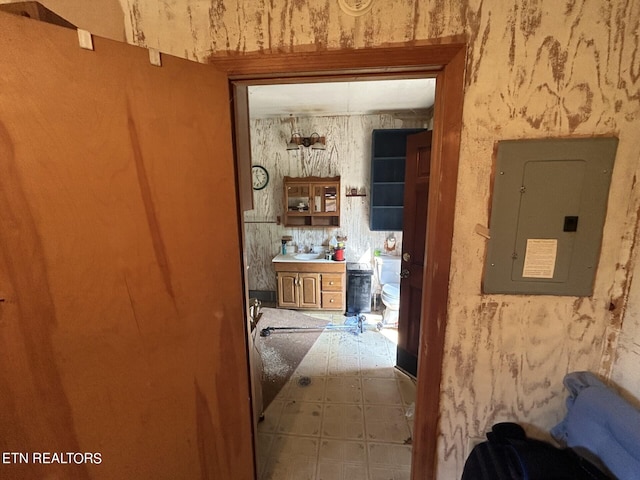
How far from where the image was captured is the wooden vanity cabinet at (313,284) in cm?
343

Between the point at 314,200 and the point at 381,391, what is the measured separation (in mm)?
2383

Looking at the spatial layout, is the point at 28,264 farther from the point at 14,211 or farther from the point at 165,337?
the point at 165,337

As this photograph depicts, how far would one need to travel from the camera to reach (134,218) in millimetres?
891

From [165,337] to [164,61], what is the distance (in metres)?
0.99

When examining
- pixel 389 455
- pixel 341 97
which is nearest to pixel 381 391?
pixel 389 455

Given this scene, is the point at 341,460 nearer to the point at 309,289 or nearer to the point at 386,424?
the point at 386,424

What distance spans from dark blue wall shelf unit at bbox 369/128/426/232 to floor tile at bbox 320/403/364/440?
2212 millimetres

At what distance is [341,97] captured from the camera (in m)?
2.87

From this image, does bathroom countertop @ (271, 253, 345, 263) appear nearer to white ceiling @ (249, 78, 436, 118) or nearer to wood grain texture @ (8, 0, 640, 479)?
white ceiling @ (249, 78, 436, 118)

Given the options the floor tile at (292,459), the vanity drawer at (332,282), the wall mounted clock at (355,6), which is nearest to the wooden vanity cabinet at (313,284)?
the vanity drawer at (332,282)

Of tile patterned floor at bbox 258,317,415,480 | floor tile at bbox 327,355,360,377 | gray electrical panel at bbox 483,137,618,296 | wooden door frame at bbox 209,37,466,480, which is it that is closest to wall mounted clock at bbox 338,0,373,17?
wooden door frame at bbox 209,37,466,480

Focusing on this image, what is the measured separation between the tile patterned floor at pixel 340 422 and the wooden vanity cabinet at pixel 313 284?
2.96ft

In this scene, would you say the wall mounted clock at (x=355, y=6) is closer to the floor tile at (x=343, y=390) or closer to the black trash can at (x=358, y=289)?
the floor tile at (x=343, y=390)

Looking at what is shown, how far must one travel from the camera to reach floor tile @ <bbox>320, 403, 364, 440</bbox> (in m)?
1.75
